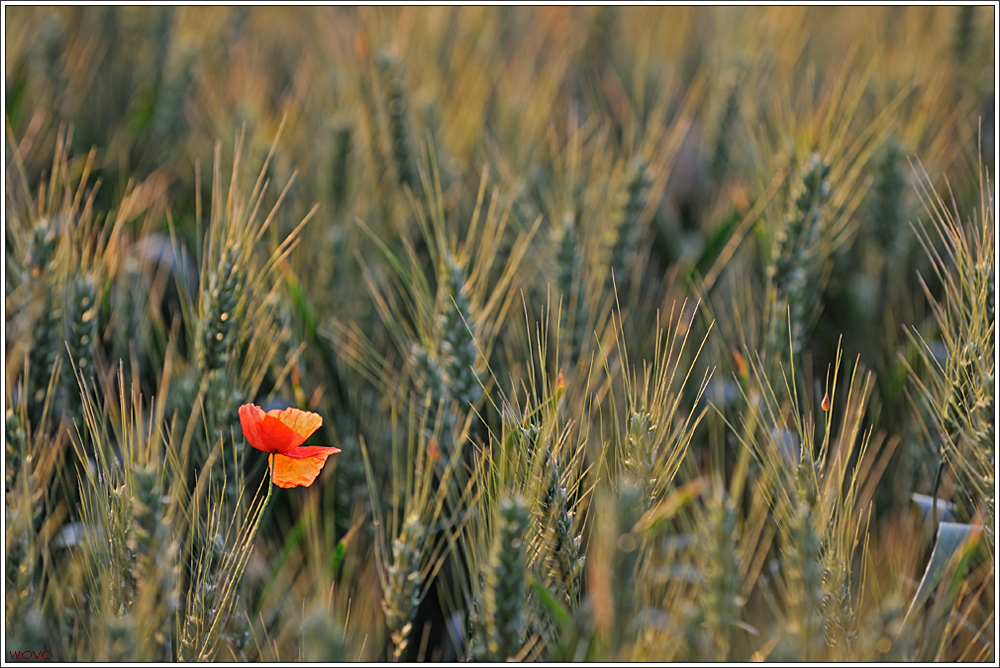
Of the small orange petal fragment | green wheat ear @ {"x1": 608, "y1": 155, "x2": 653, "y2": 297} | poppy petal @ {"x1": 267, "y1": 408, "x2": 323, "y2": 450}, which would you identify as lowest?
the small orange petal fragment

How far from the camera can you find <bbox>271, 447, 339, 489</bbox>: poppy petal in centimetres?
79

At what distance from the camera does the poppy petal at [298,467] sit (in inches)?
30.9

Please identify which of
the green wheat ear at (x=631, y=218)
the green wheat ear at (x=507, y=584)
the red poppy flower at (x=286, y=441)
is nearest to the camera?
the green wheat ear at (x=507, y=584)

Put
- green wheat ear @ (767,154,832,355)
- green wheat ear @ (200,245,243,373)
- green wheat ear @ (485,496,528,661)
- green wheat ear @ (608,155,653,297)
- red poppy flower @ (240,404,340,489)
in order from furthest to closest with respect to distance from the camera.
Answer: green wheat ear @ (608,155,653,297), green wheat ear @ (767,154,832,355), green wheat ear @ (200,245,243,373), red poppy flower @ (240,404,340,489), green wheat ear @ (485,496,528,661)

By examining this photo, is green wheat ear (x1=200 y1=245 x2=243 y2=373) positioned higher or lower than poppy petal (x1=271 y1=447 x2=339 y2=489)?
A: higher

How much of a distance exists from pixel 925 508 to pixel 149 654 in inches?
41.8

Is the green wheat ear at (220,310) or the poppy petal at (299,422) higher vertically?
the green wheat ear at (220,310)

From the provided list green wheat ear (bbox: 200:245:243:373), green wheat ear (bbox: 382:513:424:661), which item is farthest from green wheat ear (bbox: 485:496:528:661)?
green wheat ear (bbox: 200:245:243:373)

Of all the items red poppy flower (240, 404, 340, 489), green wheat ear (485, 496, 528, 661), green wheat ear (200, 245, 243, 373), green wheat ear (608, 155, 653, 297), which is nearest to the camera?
green wheat ear (485, 496, 528, 661)

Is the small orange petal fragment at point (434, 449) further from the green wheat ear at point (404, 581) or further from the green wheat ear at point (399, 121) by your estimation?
the green wheat ear at point (399, 121)

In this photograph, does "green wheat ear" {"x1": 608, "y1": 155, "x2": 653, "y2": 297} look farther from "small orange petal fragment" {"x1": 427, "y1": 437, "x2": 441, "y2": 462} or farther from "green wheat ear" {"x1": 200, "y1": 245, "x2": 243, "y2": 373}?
"green wheat ear" {"x1": 200, "y1": 245, "x2": 243, "y2": 373}

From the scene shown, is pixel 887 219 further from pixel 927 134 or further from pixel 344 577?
pixel 344 577

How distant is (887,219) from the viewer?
1347 millimetres

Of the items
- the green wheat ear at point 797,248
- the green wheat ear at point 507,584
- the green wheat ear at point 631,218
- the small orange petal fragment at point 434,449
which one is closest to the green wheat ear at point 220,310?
the small orange petal fragment at point 434,449
